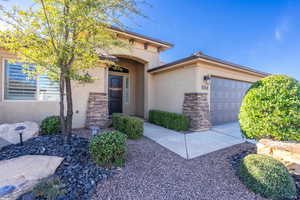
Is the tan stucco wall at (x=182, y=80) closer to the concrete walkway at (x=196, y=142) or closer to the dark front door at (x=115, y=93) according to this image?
the concrete walkway at (x=196, y=142)

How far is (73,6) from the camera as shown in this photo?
8.93ft

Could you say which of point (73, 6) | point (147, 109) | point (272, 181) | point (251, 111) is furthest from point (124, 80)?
point (272, 181)

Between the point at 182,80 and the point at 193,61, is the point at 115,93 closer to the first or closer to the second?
the point at 182,80

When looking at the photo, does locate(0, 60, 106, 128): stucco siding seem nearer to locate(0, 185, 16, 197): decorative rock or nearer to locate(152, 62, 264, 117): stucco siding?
locate(152, 62, 264, 117): stucco siding

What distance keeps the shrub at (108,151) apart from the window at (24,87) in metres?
3.06

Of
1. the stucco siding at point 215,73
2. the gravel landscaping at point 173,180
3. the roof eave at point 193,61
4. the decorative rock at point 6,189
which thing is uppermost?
the roof eave at point 193,61

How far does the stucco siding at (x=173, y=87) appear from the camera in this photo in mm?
6006

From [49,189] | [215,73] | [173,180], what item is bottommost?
[173,180]

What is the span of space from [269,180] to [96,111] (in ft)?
18.5


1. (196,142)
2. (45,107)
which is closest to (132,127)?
(196,142)

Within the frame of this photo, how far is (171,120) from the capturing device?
6.17 m

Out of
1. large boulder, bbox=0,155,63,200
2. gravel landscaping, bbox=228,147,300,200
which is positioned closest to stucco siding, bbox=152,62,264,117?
gravel landscaping, bbox=228,147,300,200

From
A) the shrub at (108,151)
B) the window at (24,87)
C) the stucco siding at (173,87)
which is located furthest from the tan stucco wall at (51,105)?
the shrub at (108,151)

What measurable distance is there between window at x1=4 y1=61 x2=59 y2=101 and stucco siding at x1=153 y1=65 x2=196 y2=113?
16.4ft
